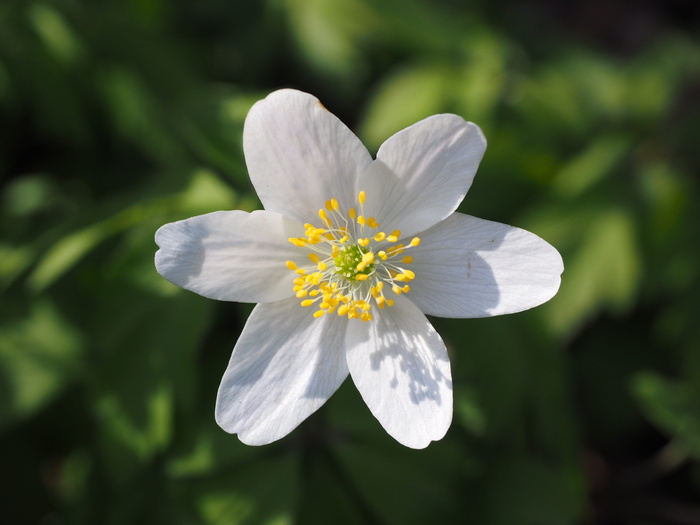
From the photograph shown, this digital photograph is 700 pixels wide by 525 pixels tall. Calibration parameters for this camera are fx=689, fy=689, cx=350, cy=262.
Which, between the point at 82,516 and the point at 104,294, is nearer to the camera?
the point at 104,294

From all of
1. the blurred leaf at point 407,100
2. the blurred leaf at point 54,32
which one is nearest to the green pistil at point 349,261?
the blurred leaf at point 407,100

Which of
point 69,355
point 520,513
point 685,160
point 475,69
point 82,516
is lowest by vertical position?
point 520,513

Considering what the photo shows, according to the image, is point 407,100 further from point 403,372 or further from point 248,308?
point 403,372

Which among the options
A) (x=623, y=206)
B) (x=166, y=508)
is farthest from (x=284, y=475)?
(x=623, y=206)

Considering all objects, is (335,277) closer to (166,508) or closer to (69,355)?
(166,508)

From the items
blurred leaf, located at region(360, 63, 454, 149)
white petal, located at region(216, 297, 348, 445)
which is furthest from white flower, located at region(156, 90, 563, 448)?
blurred leaf, located at region(360, 63, 454, 149)

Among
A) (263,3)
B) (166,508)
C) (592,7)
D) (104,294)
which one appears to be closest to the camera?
(104,294)

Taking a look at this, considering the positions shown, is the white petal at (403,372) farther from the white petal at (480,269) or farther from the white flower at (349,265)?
the white petal at (480,269)

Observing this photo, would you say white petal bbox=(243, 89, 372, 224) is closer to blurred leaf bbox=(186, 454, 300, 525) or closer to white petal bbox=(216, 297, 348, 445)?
white petal bbox=(216, 297, 348, 445)
